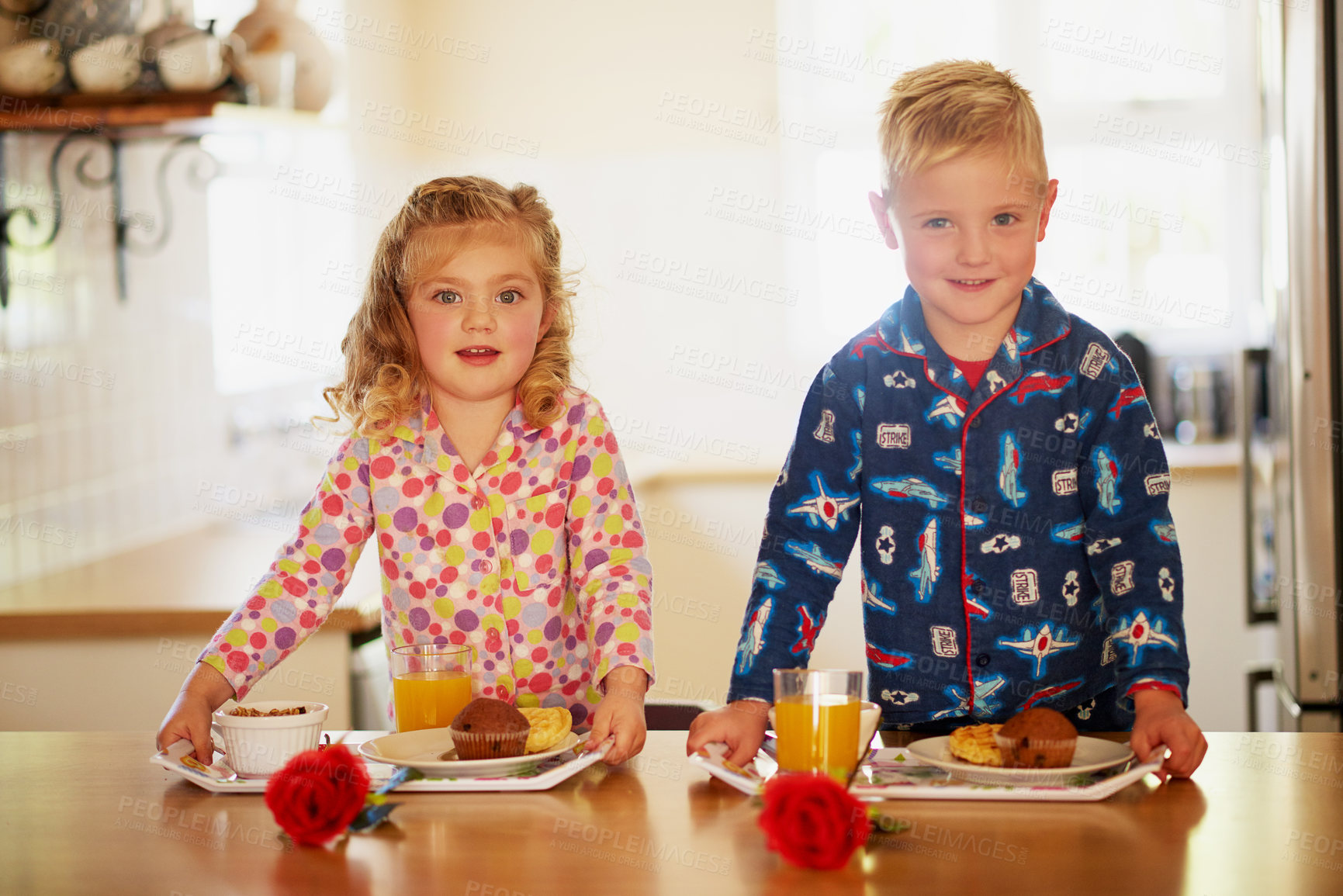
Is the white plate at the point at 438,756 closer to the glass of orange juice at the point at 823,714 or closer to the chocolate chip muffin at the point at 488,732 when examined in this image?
the chocolate chip muffin at the point at 488,732

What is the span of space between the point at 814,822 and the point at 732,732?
0.25m

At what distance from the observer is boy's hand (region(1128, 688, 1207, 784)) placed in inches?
35.4

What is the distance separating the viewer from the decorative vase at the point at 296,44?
2195 mm

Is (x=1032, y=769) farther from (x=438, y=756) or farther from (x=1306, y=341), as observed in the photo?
(x=1306, y=341)

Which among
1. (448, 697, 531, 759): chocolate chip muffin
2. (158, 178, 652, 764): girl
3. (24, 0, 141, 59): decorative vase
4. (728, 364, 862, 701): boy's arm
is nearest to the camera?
(448, 697, 531, 759): chocolate chip muffin

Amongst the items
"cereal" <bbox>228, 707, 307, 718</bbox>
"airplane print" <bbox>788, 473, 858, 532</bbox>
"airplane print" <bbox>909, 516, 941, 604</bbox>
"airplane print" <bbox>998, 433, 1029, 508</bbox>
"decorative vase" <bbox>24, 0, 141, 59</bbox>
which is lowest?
"cereal" <bbox>228, 707, 307, 718</bbox>


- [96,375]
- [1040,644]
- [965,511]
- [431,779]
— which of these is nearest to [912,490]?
[965,511]

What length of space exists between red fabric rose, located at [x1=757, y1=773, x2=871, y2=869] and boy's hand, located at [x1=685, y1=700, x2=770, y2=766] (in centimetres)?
21

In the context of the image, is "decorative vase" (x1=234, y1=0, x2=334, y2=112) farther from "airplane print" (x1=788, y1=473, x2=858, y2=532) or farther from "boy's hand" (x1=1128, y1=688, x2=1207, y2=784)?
"boy's hand" (x1=1128, y1=688, x2=1207, y2=784)

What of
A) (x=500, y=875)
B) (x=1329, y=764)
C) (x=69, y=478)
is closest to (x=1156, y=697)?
(x=1329, y=764)

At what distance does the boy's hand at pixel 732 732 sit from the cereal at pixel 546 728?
0.33ft

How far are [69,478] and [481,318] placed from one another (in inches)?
51.3

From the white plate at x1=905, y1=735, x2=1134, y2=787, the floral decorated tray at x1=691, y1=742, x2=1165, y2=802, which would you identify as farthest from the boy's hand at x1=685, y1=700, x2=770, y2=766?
the white plate at x1=905, y1=735, x2=1134, y2=787

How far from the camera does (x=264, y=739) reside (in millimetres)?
970
